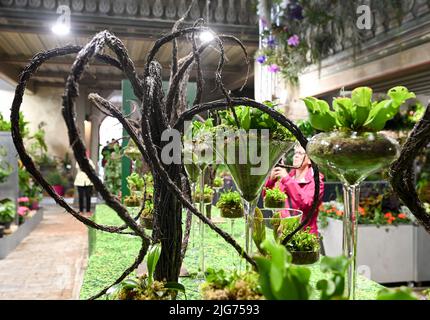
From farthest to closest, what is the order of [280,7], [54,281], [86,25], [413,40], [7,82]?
[7,82] < [86,25] < [280,7] < [54,281] < [413,40]

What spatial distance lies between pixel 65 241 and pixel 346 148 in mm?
6541

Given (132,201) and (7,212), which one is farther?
(7,212)

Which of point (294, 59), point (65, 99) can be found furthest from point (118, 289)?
point (294, 59)

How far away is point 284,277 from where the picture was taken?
57 cm

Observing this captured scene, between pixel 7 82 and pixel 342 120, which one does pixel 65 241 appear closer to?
pixel 7 82

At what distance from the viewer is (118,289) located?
87 centimetres

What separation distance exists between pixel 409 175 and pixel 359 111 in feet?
0.52

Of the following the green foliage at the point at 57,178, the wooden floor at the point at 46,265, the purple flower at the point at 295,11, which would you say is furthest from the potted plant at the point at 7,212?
the green foliage at the point at 57,178

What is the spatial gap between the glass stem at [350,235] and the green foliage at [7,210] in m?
5.44

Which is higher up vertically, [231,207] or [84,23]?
[84,23]

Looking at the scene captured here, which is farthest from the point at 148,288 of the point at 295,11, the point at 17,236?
the point at 17,236

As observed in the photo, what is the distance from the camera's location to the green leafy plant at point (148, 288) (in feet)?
2.79

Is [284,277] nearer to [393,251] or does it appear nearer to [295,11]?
[393,251]

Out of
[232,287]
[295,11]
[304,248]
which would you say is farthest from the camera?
[295,11]
